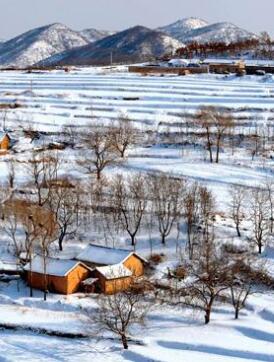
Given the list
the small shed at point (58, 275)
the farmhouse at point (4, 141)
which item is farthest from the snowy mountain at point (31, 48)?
the small shed at point (58, 275)

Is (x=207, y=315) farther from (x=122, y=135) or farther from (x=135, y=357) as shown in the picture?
(x=122, y=135)

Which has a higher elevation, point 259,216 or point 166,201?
point 166,201

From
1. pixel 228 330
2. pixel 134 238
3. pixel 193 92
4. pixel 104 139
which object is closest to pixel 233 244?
pixel 134 238

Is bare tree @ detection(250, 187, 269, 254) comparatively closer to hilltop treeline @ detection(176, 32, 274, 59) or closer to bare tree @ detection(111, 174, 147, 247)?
bare tree @ detection(111, 174, 147, 247)

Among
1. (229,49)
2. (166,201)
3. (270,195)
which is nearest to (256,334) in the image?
(166,201)

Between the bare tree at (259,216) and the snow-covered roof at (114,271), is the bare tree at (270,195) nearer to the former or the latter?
the bare tree at (259,216)

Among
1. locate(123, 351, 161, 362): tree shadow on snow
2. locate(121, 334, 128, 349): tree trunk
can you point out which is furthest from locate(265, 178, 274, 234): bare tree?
locate(123, 351, 161, 362): tree shadow on snow
